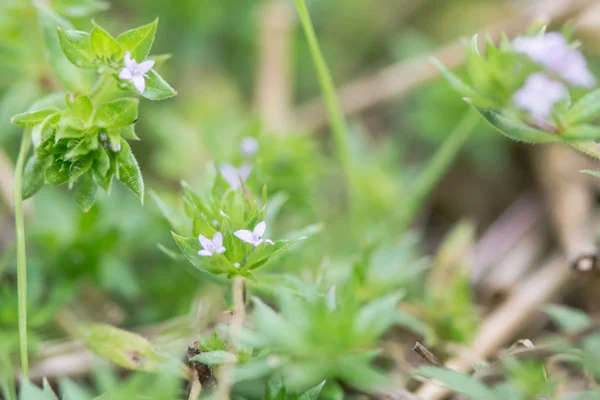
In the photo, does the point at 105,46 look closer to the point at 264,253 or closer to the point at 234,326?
the point at 264,253

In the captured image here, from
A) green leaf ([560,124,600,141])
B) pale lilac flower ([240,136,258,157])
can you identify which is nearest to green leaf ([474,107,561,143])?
green leaf ([560,124,600,141])

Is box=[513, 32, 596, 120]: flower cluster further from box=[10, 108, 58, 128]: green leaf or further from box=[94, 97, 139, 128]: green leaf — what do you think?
box=[10, 108, 58, 128]: green leaf

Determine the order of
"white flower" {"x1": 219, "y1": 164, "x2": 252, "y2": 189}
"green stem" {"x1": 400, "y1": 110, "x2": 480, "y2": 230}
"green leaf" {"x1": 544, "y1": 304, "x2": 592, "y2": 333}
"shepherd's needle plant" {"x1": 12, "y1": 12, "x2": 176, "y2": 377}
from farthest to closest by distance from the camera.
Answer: "green stem" {"x1": 400, "y1": 110, "x2": 480, "y2": 230}
"white flower" {"x1": 219, "y1": 164, "x2": 252, "y2": 189}
"green leaf" {"x1": 544, "y1": 304, "x2": 592, "y2": 333}
"shepherd's needle plant" {"x1": 12, "y1": 12, "x2": 176, "y2": 377}

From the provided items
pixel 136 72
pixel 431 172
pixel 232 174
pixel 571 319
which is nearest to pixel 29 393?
pixel 136 72

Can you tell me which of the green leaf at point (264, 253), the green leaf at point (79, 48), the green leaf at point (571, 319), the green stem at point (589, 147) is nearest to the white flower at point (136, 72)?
the green leaf at point (79, 48)

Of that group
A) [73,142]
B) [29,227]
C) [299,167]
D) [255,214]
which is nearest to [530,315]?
[299,167]

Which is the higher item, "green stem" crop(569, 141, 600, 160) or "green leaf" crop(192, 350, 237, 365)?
"green stem" crop(569, 141, 600, 160)

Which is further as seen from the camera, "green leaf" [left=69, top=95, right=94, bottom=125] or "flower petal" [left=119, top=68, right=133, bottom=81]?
"green leaf" [left=69, top=95, right=94, bottom=125]
